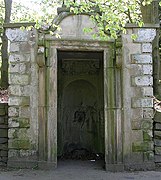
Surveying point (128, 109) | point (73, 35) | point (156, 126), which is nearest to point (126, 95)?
point (128, 109)

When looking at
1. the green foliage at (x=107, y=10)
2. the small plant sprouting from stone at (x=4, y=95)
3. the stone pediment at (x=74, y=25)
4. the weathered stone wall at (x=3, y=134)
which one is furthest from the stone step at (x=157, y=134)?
the small plant sprouting from stone at (x=4, y=95)

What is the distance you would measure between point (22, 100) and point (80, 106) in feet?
10.1

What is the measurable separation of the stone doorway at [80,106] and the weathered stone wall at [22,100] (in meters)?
1.88

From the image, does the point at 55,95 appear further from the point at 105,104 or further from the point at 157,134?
the point at 157,134

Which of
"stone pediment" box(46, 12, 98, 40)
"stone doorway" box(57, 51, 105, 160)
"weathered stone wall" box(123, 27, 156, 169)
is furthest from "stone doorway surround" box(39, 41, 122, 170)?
"stone doorway" box(57, 51, 105, 160)

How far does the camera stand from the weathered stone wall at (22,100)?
702 cm

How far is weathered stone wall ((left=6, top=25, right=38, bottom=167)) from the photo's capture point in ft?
23.0

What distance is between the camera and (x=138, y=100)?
7.15 m

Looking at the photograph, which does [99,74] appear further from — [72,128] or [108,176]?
[108,176]

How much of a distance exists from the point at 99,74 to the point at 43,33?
8.91ft

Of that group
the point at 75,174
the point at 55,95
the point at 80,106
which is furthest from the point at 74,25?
the point at 80,106

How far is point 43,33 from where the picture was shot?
7148 millimetres

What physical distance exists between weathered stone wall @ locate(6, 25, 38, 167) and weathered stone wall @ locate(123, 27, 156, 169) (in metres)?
1.97

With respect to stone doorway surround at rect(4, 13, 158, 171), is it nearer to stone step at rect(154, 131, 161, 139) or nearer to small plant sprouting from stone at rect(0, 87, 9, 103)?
stone step at rect(154, 131, 161, 139)
